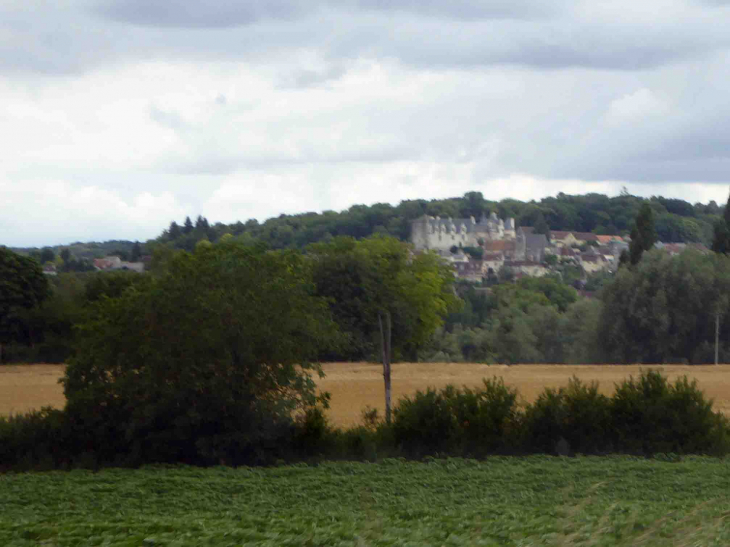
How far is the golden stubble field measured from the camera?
2983 cm

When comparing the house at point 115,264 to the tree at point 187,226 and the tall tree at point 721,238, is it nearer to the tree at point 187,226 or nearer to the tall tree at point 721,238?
the tree at point 187,226

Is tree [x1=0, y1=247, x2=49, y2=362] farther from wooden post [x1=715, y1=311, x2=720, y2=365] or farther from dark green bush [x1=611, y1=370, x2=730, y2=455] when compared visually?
dark green bush [x1=611, y1=370, x2=730, y2=455]

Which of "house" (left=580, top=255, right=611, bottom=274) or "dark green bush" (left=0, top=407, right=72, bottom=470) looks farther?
"house" (left=580, top=255, right=611, bottom=274)

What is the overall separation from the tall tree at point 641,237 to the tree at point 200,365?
48.7 metres

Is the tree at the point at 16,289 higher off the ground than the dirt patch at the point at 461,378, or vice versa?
the tree at the point at 16,289

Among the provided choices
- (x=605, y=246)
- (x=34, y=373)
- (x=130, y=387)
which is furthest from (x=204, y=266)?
(x=605, y=246)

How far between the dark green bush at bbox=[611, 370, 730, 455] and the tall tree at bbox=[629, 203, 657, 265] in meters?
45.8

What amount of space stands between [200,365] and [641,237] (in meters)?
51.9

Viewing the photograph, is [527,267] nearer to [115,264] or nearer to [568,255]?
[568,255]

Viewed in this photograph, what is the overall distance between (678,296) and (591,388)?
34.1 m

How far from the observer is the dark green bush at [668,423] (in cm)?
1970

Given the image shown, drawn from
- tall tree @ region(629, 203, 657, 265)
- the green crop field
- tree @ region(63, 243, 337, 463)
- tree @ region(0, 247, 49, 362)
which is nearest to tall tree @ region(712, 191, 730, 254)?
tall tree @ region(629, 203, 657, 265)

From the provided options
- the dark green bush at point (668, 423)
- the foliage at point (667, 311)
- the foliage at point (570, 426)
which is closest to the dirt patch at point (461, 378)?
the dark green bush at point (668, 423)

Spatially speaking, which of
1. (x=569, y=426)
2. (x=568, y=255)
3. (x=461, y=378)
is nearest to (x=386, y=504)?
(x=569, y=426)
